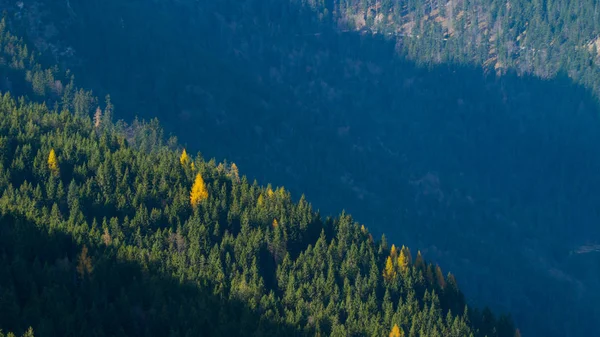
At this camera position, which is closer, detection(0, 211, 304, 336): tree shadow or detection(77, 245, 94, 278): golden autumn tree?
detection(0, 211, 304, 336): tree shadow

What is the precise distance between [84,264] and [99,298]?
8.20 m

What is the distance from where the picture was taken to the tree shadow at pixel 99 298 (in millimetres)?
164375

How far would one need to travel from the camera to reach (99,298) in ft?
584

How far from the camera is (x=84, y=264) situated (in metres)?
184

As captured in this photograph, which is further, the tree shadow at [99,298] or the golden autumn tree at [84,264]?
the golden autumn tree at [84,264]

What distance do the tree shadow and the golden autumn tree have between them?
48 centimetres

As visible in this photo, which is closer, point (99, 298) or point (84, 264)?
point (99, 298)

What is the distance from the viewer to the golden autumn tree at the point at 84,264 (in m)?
183

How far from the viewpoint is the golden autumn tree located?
183 meters

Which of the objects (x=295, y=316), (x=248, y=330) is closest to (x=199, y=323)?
(x=248, y=330)

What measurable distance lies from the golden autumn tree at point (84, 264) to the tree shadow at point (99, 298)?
1.58 ft

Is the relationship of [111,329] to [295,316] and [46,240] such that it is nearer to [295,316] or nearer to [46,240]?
[46,240]

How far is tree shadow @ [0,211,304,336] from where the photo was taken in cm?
16438

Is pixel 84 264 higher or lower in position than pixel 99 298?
higher
